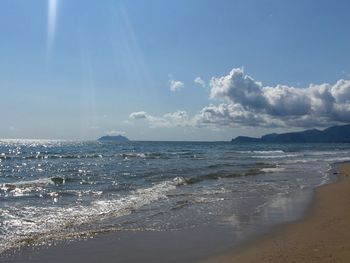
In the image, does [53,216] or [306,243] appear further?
[53,216]

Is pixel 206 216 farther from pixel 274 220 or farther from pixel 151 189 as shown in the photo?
pixel 151 189

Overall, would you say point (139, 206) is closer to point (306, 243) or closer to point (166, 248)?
point (166, 248)

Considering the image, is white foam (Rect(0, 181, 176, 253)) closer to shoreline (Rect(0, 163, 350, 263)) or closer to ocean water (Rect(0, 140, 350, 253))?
ocean water (Rect(0, 140, 350, 253))

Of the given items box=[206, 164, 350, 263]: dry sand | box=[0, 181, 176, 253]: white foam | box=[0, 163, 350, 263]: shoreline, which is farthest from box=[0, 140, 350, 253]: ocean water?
box=[206, 164, 350, 263]: dry sand

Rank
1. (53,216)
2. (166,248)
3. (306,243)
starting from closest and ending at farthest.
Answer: (166,248) → (306,243) → (53,216)

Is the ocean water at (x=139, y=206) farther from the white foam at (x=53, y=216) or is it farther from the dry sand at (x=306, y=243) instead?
the dry sand at (x=306, y=243)

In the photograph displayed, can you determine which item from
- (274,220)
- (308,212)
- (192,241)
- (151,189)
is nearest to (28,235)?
(192,241)

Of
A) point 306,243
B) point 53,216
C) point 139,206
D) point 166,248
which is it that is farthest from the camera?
point 139,206

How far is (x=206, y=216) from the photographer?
1505 cm

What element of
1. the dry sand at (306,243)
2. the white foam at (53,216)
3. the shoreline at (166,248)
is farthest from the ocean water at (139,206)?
the dry sand at (306,243)

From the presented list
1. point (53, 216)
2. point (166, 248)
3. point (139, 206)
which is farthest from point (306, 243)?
point (53, 216)

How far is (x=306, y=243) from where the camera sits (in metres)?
10.9

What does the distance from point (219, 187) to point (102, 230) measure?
41.2 feet

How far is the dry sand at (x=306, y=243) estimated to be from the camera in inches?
376
